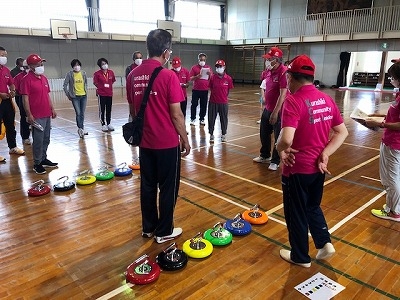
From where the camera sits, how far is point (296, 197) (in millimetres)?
2357

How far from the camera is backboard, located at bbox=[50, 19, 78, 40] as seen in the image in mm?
16719

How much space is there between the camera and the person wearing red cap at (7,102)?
5391 mm

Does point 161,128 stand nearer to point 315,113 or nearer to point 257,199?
point 315,113

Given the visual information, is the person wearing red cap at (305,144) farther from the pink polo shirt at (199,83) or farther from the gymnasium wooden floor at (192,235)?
the pink polo shirt at (199,83)

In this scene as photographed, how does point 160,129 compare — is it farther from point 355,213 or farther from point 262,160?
point 262,160

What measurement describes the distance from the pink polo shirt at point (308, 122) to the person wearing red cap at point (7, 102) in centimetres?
512

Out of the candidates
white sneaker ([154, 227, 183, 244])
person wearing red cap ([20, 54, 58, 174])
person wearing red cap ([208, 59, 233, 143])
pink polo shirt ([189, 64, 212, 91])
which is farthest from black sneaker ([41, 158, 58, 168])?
pink polo shirt ([189, 64, 212, 91])

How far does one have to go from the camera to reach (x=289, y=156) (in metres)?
2.29

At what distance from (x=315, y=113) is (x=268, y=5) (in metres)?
23.7

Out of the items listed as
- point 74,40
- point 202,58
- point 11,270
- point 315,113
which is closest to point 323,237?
point 315,113

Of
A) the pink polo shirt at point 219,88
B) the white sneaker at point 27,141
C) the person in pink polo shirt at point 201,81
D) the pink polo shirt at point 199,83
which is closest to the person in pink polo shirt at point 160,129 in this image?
the pink polo shirt at point 219,88

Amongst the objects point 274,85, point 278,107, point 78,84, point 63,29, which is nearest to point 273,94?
point 274,85

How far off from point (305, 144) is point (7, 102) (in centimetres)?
558

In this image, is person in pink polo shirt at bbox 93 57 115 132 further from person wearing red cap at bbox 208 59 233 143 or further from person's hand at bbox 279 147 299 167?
person's hand at bbox 279 147 299 167
